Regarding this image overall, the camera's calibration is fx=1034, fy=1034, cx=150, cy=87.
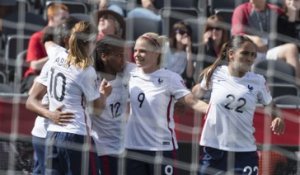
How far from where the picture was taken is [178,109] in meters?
5.68

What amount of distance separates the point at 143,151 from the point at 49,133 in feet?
1.76

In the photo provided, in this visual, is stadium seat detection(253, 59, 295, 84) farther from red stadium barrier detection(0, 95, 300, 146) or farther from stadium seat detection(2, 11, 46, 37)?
stadium seat detection(2, 11, 46, 37)

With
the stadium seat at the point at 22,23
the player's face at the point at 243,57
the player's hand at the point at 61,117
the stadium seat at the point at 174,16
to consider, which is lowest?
the player's hand at the point at 61,117

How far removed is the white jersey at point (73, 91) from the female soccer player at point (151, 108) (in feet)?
1.12

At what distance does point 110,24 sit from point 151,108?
689 millimetres

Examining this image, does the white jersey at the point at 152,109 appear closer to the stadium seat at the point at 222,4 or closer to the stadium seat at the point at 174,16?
the stadium seat at the point at 174,16

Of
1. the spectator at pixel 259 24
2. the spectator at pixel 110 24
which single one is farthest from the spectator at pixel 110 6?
the spectator at pixel 110 24

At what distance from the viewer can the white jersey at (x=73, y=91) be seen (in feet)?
16.7

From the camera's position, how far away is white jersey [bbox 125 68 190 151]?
5395mm

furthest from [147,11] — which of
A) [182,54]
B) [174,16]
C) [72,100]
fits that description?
[72,100]

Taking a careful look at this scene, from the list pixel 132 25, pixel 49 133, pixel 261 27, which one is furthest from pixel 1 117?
pixel 261 27

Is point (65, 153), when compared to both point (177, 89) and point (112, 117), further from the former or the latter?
point (177, 89)

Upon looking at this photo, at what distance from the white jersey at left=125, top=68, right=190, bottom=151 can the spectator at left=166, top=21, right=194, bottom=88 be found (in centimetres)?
84

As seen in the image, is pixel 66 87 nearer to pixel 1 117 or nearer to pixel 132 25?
pixel 1 117
